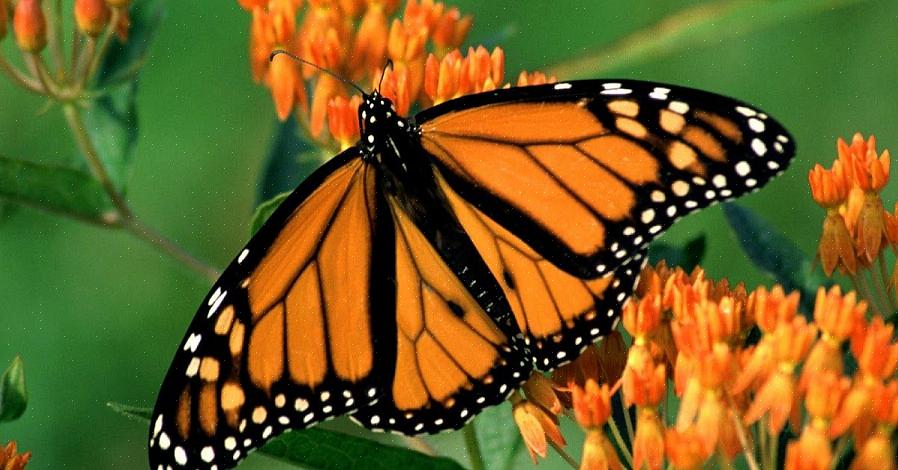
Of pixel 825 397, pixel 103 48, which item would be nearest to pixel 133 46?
pixel 103 48

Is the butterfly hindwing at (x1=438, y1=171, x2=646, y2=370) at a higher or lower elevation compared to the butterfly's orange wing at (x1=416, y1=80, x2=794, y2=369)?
lower

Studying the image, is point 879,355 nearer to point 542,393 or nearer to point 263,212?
point 542,393

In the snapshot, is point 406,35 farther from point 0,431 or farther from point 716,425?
point 0,431

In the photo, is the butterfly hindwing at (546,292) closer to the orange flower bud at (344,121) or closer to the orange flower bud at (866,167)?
the orange flower bud at (344,121)

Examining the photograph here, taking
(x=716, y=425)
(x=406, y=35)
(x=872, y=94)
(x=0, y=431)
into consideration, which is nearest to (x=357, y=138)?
(x=406, y=35)

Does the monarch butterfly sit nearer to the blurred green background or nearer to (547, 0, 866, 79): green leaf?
(547, 0, 866, 79): green leaf

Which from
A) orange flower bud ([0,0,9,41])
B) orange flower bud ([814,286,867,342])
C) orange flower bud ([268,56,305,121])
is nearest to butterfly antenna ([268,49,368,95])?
orange flower bud ([268,56,305,121])
